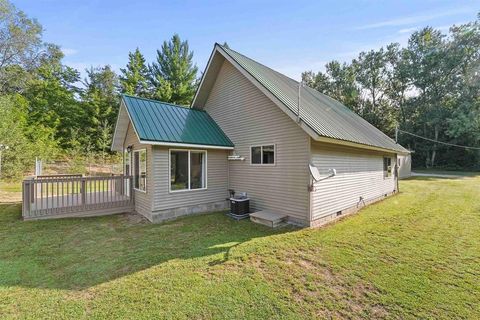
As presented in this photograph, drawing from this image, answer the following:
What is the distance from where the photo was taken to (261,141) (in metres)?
8.37

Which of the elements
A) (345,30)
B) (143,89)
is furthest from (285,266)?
(143,89)

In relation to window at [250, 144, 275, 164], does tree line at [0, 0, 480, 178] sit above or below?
above

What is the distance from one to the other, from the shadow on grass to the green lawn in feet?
0.10

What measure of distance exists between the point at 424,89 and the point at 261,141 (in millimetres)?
34935

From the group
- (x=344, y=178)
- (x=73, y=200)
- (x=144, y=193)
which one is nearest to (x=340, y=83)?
(x=344, y=178)

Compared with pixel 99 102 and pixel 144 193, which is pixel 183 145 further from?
pixel 99 102

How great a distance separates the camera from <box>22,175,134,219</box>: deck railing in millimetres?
7583

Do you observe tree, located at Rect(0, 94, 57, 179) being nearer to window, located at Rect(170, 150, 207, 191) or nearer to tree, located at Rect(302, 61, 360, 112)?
window, located at Rect(170, 150, 207, 191)

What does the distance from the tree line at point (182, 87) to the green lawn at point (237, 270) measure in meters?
17.3

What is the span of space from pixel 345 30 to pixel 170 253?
1264 centimetres

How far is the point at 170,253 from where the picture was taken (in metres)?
5.29

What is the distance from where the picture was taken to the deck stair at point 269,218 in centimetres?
718

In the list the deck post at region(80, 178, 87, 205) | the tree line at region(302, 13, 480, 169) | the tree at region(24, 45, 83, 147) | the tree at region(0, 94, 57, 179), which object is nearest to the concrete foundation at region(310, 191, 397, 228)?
the deck post at region(80, 178, 87, 205)

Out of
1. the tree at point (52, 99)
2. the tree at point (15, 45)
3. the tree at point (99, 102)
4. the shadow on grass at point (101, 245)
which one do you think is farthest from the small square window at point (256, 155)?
the tree at point (15, 45)
